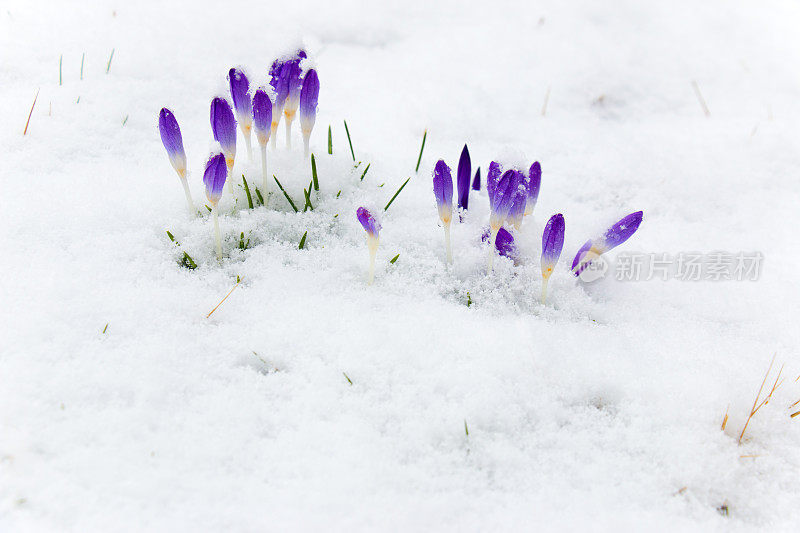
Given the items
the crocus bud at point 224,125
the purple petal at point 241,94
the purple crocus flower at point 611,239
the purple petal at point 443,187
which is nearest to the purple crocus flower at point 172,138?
the crocus bud at point 224,125

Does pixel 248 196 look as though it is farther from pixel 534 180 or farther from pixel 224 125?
pixel 534 180

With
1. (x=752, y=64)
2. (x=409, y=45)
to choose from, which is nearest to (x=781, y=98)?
(x=752, y=64)

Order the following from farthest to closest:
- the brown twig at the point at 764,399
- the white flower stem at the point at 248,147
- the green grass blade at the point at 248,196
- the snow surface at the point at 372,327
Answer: the white flower stem at the point at 248,147 → the green grass blade at the point at 248,196 → the brown twig at the point at 764,399 → the snow surface at the point at 372,327

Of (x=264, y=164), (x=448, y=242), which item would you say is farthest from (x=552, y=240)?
(x=264, y=164)

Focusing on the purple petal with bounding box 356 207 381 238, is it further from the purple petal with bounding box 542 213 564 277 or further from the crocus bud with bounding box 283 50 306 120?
the crocus bud with bounding box 283 50 306 120

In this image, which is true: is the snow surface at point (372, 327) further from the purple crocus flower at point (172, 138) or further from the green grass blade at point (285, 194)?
the purple crocus flower at point (172, 138)

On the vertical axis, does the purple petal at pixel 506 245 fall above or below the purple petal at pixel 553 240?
below
